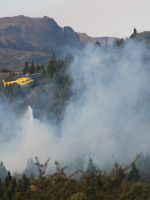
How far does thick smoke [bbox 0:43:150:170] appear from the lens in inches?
2414

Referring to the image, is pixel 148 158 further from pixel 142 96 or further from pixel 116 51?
pixel 116 51

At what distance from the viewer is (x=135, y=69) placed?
72.9m

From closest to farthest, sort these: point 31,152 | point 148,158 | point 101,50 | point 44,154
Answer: point 148,158 < point 44,154 < point 31,152 < point 101,50

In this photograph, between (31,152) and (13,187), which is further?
(31,152)

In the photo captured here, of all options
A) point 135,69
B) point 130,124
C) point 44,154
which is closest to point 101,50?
Answer: point 135,69

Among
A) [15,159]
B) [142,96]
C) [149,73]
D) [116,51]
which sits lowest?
[15,159]

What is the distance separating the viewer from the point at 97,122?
66188 millimetres

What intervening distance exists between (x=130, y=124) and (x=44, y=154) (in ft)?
54.6

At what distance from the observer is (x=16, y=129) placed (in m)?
79.0

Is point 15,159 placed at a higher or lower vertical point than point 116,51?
lower

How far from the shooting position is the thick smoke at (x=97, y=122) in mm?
61312

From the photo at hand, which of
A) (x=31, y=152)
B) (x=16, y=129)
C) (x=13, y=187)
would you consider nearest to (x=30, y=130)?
(x=16, y=129)

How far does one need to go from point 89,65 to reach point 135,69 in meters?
11.6

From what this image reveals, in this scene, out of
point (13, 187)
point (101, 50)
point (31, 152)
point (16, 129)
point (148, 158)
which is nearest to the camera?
point (13, 187)
